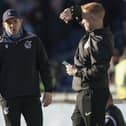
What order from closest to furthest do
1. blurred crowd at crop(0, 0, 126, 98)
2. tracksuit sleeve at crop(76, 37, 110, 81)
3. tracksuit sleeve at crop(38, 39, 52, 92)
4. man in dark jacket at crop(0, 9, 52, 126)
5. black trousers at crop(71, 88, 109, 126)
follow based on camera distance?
tracksuit sleeve at crop(76, 37, 110, 81) → black trousers at crop(71, 88, 109, 126) → man in dark jacket at crop(0, 9, 52, 126) → tracksuit sleeve at crop(38, 39, 52, 92) → blurred crowd at crop(0, 0, 126, 98)

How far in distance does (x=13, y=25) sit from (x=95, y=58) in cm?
90

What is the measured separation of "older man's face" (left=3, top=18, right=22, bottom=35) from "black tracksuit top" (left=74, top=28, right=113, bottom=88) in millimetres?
659

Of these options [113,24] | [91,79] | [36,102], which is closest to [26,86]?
[36,102]

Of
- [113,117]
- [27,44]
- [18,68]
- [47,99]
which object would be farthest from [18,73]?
[113,117]

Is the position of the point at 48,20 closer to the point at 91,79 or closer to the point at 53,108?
the point at 53,108

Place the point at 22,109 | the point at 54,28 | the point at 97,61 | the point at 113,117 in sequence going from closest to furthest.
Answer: the point at 97,61
the point at 22,109
the point at 113,117
the point at 54,28

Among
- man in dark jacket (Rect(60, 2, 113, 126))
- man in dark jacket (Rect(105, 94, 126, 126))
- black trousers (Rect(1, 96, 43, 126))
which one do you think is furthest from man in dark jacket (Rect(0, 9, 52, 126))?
man in dark jacket (Rect(105, 94, 126, 126))

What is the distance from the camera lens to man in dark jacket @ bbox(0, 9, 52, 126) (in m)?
7.39

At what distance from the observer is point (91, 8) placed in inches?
287

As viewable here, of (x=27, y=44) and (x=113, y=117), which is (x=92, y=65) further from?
(x=113, y=117)

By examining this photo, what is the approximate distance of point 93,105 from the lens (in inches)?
286

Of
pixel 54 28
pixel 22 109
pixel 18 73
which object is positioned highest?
pixel 18 73

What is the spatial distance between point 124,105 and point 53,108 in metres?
0.93

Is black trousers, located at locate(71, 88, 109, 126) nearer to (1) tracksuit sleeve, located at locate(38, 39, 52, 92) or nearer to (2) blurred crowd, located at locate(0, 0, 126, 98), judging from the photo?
(1) tracksuit sleeve, located at locate(38, 39, 52, 92)
